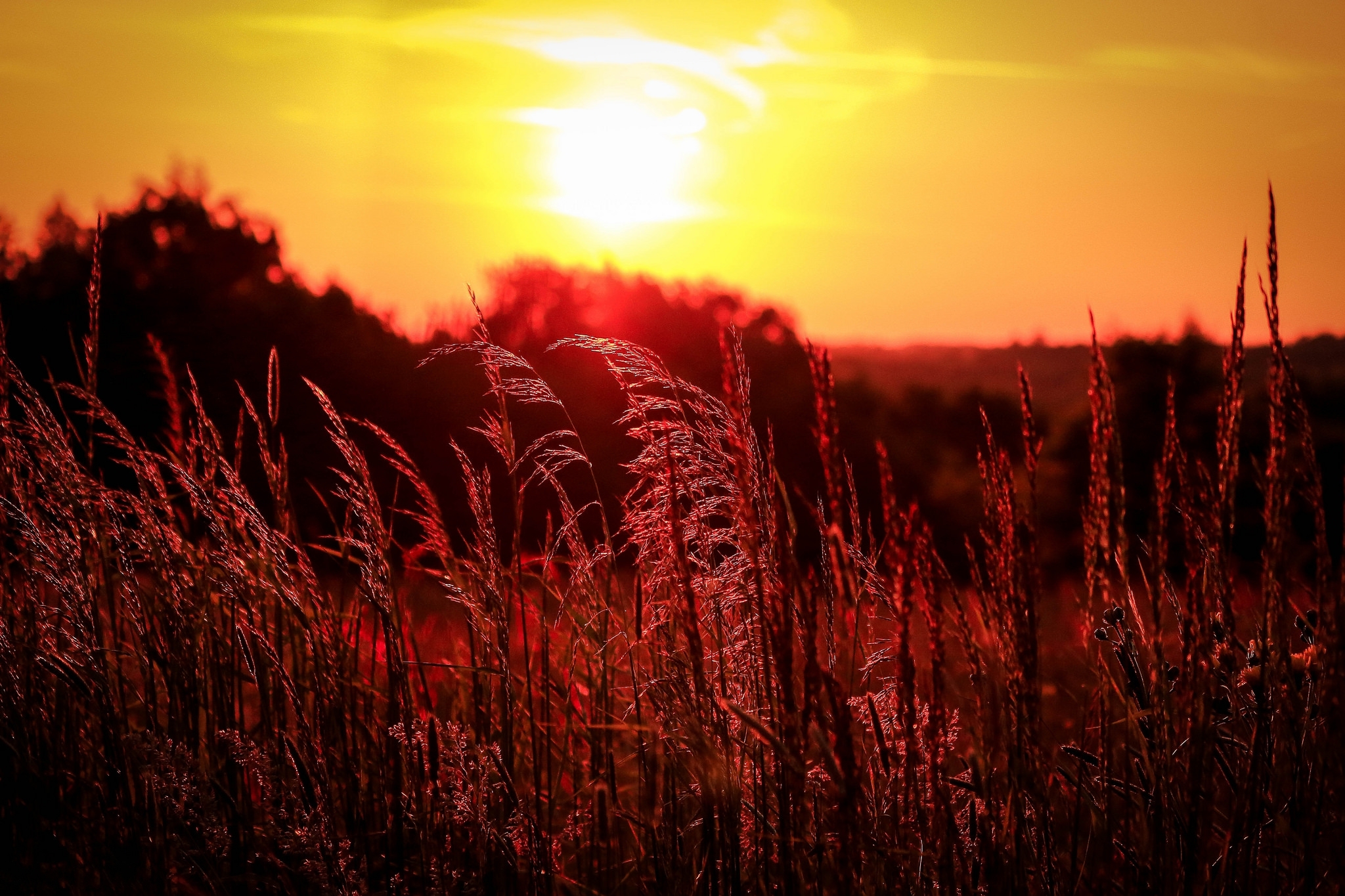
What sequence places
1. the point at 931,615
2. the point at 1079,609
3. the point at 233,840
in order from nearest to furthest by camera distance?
the point at 931,615, the point at 1079,609, the point at 233,840

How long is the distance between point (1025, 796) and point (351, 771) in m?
1.43

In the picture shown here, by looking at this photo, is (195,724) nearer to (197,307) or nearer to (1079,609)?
(1079,609)

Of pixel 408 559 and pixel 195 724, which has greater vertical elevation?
pixel 408 559

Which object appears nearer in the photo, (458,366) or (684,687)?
(684,687)

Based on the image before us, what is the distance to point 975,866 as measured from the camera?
→ 1623 mm

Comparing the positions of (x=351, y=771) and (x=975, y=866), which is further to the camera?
(x=351, y=771)

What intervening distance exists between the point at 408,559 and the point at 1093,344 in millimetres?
1750

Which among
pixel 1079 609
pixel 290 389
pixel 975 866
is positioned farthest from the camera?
pixel 290 389

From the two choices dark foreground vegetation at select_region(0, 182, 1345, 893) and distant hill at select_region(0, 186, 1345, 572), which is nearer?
dark foreground vegetation at select_region(0, 182, 1345, 893)

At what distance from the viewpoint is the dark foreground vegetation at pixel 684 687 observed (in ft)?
4.22

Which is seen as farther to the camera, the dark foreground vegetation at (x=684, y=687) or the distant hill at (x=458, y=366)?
the distant hill at (x=458, y=366)

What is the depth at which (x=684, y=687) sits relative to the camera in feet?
5.14

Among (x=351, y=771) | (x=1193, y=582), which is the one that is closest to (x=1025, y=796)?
(x=1193, y=582)

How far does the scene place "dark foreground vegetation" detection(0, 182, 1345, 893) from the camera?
4.22 ft
